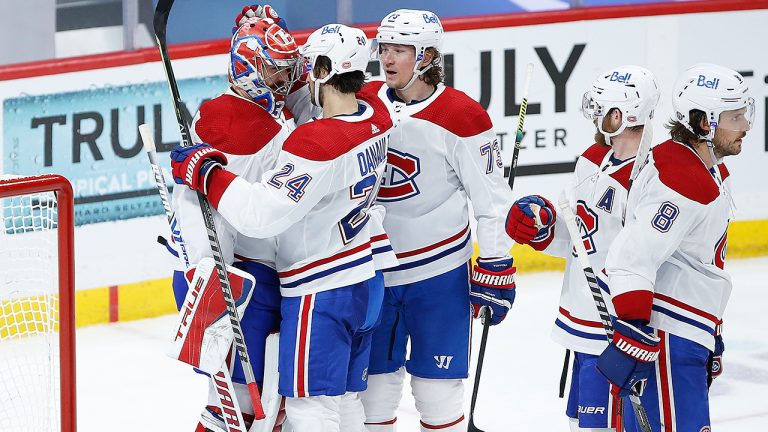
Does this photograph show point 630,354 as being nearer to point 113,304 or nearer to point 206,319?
point 206,319

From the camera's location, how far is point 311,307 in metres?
2.83

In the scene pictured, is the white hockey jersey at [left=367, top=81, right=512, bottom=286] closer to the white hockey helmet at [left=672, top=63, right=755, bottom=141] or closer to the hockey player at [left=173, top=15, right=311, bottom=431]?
the hockey player at [left=173, top=15, right=311, bottom=431]

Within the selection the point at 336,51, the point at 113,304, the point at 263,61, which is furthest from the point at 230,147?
the point at 113,304

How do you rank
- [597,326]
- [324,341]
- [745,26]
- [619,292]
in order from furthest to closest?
[745,26] → [597,326] → [324,341] → [619,292]

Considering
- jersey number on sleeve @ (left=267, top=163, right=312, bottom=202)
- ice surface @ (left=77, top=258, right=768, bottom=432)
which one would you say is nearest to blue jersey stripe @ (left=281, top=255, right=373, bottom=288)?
jersey number on sleeve @ (left=267, top=163, right=312, bottom=202)

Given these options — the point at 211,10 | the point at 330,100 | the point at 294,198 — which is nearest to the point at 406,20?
the point at 330,100

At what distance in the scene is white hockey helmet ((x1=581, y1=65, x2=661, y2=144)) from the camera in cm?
291

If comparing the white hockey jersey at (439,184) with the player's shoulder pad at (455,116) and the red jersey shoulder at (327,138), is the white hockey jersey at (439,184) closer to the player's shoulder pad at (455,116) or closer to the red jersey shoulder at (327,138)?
the player's shoulder pad at (455,116)

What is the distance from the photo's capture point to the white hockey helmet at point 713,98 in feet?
8.40

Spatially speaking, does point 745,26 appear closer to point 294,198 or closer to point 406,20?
point 406,20

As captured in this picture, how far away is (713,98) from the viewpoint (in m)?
2.56

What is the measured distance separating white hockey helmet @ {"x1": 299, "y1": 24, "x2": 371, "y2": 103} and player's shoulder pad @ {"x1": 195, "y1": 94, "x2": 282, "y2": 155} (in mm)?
139

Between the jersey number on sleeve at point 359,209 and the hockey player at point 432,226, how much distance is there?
0.31m

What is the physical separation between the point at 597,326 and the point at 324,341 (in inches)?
27.3
